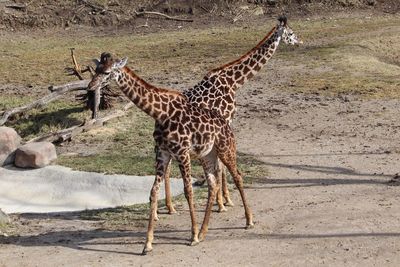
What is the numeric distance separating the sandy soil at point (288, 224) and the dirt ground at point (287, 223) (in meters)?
0.01

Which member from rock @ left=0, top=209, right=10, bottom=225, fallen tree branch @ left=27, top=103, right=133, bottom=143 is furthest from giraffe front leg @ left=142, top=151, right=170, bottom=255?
fallen tree branch @ left=27, top=103, right=133, bottom=143

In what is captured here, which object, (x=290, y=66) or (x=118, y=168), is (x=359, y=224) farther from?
(x=290, y=66)

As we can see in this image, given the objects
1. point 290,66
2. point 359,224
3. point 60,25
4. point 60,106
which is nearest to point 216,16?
point 60,25

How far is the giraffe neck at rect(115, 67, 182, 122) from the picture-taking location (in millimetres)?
Result: 8422

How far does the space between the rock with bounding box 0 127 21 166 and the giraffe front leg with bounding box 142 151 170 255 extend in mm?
4603

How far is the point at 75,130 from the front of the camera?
44.8 ft

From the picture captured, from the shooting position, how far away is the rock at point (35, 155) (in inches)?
481

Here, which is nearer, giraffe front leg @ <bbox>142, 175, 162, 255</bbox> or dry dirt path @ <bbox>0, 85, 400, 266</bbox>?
dry dirt path @ <bbox>0, 85, 400, 266</bbox>

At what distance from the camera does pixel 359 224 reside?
8844 mm

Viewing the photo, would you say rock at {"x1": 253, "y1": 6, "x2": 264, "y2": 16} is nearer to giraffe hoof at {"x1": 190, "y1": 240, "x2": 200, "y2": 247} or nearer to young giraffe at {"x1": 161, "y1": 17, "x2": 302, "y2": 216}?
young giraffe at {"x1": 161, "y1": 17, "x2": 302, "y2": 216}

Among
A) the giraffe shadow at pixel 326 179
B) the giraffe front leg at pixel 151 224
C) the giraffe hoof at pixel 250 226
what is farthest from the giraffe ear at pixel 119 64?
the giraffe shadow at pixel 326 179

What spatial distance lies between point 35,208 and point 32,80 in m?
7.75

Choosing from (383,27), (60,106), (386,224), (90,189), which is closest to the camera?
(386,224)

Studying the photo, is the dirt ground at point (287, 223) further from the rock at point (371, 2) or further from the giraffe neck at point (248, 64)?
the rock at point (371, 2)
